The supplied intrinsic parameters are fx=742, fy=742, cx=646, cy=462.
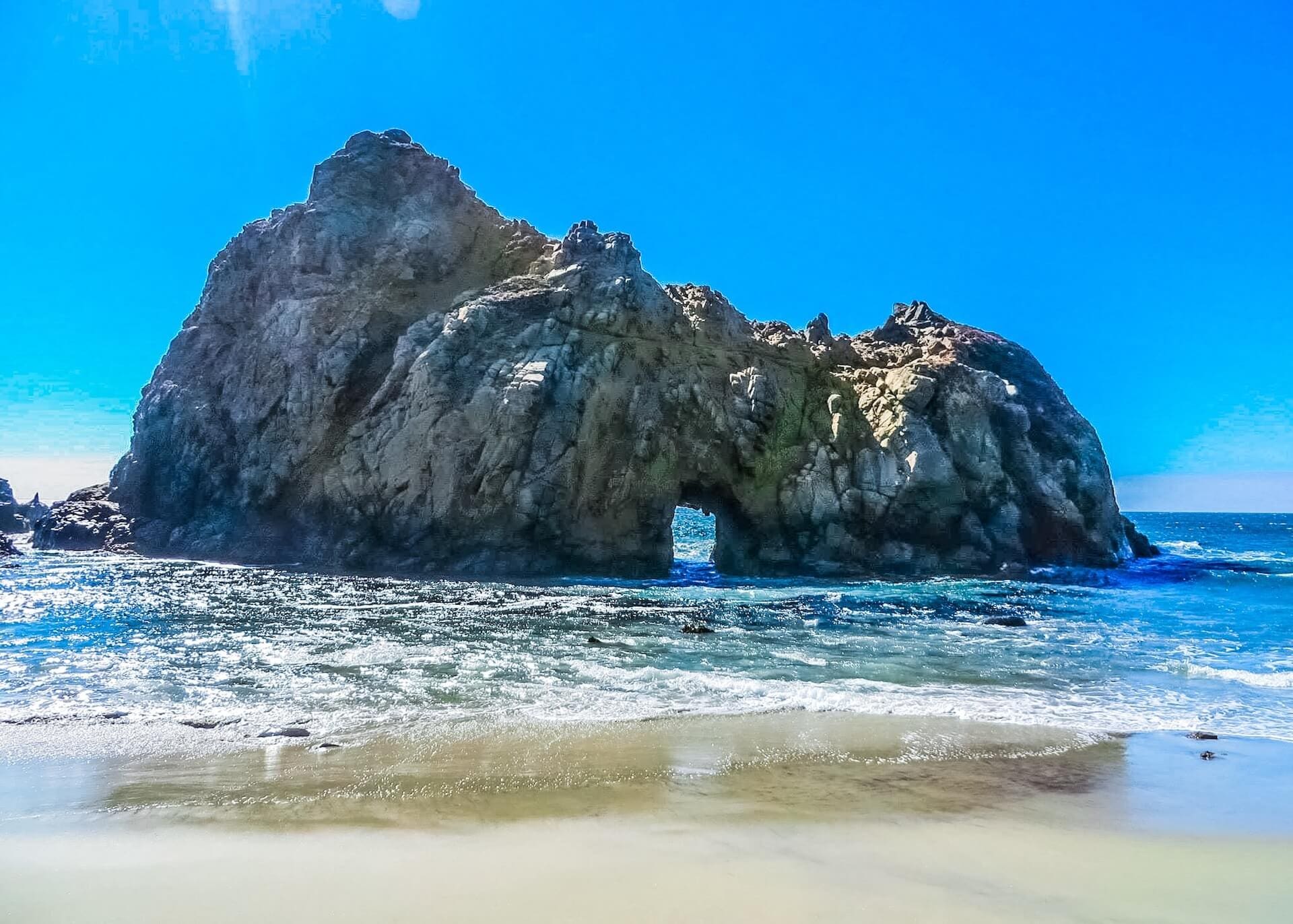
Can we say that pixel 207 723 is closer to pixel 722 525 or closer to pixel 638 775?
pixel 638 775

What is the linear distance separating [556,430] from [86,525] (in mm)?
30763

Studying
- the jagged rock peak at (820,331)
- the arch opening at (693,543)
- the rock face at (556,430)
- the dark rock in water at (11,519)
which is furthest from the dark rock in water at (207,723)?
the dark rock in water at (11,519)

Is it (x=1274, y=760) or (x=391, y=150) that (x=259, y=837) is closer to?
(x=1274, y=760)

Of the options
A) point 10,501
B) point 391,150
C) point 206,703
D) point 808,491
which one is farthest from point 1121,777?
point 10,501

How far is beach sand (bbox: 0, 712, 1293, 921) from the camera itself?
5.25m

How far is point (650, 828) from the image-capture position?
673 centimetres

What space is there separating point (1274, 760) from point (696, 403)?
105 feet

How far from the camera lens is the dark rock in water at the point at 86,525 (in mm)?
44000

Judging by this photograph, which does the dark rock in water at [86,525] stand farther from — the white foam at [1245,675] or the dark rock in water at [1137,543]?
the dark rock in water at [1137,543]

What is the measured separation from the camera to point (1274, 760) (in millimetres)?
9492

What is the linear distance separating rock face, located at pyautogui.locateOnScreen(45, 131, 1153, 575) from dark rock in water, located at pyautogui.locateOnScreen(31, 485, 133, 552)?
28cm

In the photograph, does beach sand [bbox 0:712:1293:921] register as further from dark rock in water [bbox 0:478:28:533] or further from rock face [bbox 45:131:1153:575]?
dark rock in water [bbox 0:478:28:533]

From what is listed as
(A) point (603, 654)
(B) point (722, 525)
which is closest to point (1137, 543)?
(B) point (722, 525)

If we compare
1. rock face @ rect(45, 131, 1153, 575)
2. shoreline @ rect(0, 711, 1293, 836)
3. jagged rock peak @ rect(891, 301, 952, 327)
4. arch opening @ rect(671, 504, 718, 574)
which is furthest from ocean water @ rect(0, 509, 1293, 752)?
jagged rock peak @ rect(891, 301, 952, 327)
